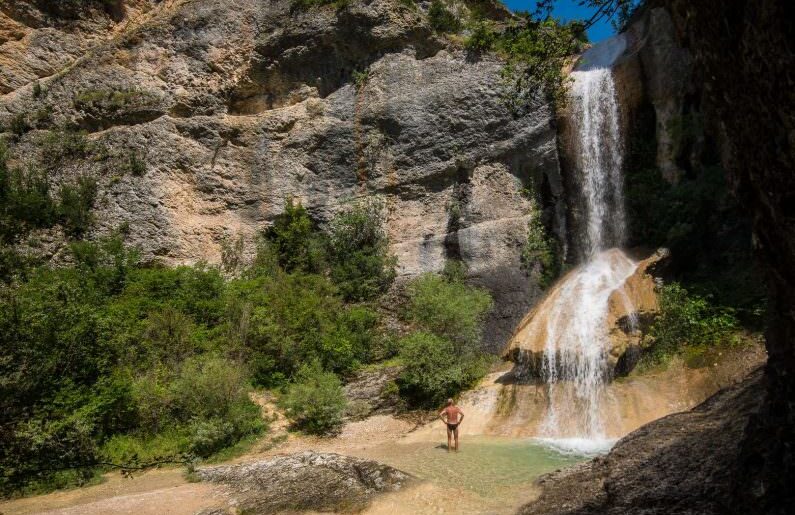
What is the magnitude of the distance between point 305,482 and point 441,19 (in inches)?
798

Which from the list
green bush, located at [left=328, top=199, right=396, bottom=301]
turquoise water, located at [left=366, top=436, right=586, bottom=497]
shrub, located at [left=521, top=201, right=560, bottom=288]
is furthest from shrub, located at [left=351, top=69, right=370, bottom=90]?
turquoise water, located at [left=366, top=436, right=586, bottom=497]

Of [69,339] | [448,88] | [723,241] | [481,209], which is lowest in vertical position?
[69,339]

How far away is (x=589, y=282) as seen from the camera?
638 inches

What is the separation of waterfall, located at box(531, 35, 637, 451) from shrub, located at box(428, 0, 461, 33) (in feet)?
18.9

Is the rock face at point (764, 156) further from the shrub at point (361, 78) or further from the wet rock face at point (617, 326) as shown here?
the shrub at point (361, 78)

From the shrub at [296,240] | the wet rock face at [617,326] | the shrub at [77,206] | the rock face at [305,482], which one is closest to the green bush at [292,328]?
the shrub at [296,240]

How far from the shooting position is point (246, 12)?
948 inches

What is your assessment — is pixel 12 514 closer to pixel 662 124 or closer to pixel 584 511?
pixel 584 511

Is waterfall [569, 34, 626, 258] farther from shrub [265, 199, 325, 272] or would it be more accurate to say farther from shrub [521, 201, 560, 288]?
shrub [265, 199, 325, 272]

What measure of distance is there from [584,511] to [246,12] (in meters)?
25.0

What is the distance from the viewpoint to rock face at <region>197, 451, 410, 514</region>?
7828 mm

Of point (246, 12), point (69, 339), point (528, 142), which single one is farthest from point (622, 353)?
point (246, 12)

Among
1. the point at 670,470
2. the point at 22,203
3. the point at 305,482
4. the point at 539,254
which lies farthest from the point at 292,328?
the point at 670,470

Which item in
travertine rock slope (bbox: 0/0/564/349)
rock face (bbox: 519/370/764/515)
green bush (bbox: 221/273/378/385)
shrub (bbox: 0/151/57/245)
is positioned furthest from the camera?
travertine rock slope (bbox: 0/0/564/349)
